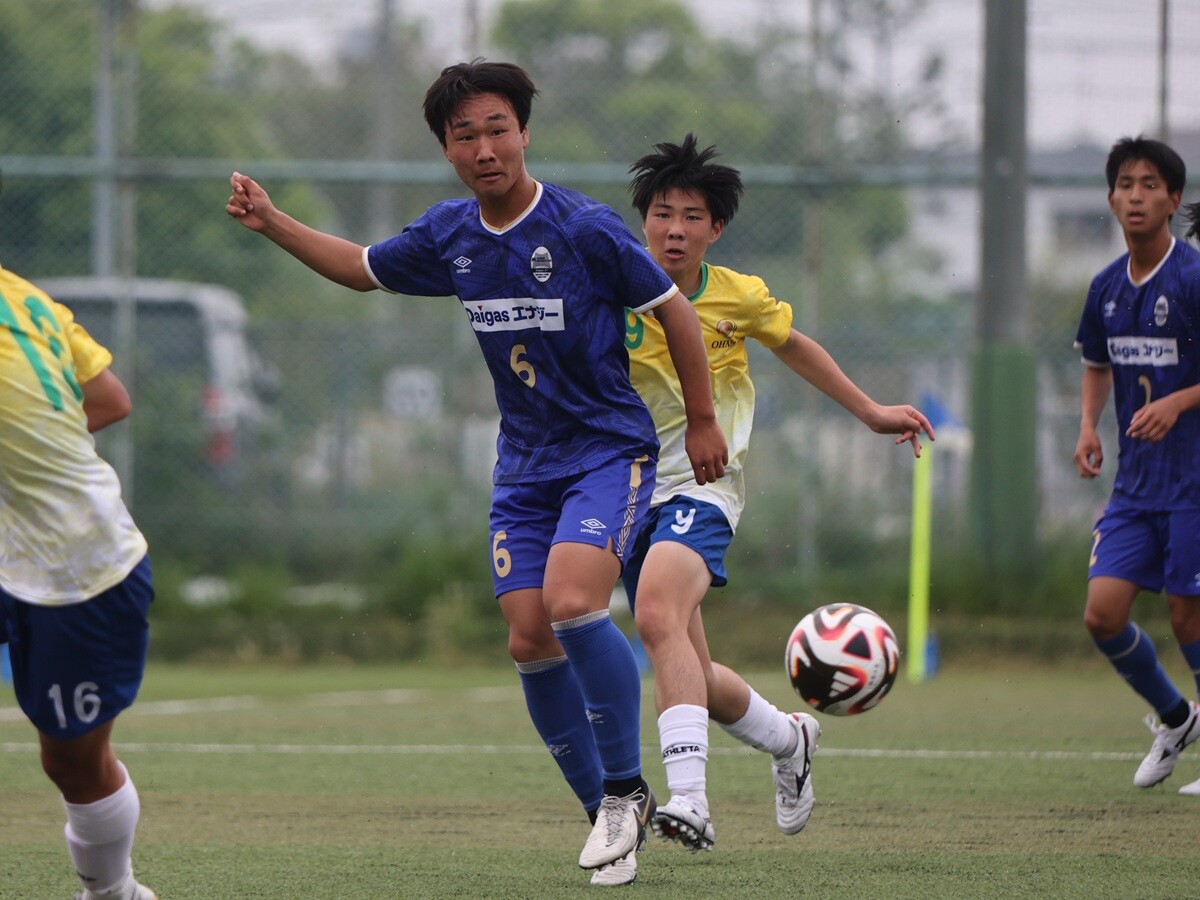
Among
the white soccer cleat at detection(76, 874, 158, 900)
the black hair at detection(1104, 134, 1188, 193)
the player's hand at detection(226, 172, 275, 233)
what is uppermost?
the black hair at detection(1104, 134, 1188, 193)

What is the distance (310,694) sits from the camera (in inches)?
410

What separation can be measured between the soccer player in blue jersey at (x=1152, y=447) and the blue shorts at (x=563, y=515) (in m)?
2.36

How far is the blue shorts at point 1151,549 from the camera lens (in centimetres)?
657

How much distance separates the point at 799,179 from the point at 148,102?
4455 millimetres

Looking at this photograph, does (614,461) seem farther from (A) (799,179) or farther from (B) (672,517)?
(A) (799,179)

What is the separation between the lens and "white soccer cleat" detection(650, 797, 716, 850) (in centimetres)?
462

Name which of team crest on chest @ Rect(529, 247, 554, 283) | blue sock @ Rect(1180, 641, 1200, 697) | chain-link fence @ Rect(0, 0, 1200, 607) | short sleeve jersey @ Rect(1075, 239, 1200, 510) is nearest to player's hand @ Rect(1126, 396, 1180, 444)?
short sleeve jersey @ Rect(1075, 239, 1200, 510)

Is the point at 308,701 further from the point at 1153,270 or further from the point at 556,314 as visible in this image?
the point at 556,314

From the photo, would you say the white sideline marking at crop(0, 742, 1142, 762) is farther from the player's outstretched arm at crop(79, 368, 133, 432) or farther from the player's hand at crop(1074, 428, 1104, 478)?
the player's outstretched arm at crop(79, 368, 133, 432)

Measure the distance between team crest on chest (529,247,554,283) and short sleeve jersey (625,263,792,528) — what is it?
72cm

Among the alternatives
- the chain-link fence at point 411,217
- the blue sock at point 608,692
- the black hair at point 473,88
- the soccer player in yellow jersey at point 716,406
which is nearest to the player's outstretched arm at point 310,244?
the black hair at point 473,88

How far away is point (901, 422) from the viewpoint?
18.6 ft

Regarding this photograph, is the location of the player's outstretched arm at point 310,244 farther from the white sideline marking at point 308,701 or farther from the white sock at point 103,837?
the white sideline marking at point 308,701

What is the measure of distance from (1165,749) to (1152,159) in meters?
2.15
